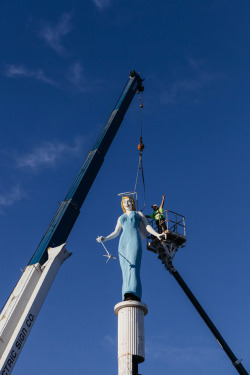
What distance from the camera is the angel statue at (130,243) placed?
16.9m

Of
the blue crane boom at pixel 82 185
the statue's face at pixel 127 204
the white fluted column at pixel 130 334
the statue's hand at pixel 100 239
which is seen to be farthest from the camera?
the statue's face at pixel 127 204

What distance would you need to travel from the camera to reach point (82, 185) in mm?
21484

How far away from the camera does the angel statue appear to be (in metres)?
16.9

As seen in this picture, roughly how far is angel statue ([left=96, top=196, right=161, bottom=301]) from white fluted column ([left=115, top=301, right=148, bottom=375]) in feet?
1.20

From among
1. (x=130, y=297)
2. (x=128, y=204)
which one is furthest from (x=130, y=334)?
(x=128, y=204)

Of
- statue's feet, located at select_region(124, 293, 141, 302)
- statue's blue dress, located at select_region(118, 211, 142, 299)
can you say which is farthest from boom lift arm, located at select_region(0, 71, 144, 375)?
statue's feet, located at select_region(124, 293, 141, 302)

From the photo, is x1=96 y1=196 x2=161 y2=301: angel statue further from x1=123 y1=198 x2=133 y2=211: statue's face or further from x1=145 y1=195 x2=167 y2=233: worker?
x1=145 y1=195 x2=167 y2=233: worker

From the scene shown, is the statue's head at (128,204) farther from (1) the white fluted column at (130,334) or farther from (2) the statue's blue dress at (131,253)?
(1) the white fluted column at (130,334)

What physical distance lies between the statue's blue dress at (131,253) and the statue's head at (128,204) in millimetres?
349

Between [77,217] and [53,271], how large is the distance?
3352 millimetres

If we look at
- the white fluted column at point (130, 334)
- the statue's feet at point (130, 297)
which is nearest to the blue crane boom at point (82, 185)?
the statue's feet at point (130, 297)

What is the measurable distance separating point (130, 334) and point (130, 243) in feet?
10.5

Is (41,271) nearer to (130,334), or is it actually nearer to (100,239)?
(100,239)

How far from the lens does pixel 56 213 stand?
66.3 feet
